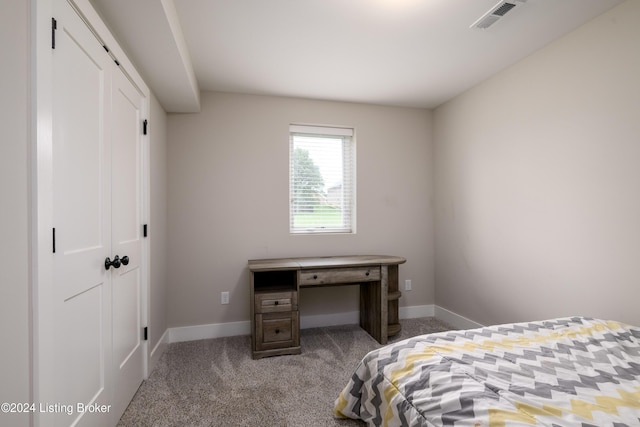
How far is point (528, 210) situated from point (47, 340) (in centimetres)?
304

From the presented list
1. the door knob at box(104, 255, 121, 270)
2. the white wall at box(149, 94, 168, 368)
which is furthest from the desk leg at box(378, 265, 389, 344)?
the door knob at box(104, 255, 121, 270)

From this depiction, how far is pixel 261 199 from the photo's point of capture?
3.18 meters

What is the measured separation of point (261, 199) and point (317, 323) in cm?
146

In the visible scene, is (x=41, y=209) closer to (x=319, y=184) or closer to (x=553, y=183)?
(x=319, y=184)

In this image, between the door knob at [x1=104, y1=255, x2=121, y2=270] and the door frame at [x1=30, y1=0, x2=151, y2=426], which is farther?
the door knob at [x1=104, y1=255, x2=121, y2=270]

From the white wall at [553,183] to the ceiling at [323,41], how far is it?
0.71 feet

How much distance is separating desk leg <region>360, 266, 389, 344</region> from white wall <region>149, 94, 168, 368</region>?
1.94 metres

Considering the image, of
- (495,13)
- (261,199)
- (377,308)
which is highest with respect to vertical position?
(495,13)

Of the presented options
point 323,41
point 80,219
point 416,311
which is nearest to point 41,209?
point 80,219

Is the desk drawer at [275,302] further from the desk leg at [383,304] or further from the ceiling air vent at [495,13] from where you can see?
the ceiling air vent at [495,13]

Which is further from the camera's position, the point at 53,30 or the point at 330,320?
the point at 330,320

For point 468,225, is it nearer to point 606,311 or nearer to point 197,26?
point 606,311

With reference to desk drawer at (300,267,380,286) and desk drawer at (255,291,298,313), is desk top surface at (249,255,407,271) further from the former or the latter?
desk drawer at (255,291,298,313)

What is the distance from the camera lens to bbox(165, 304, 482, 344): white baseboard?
9.75 feet
